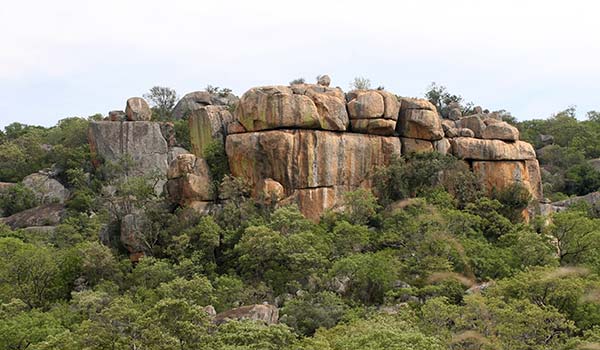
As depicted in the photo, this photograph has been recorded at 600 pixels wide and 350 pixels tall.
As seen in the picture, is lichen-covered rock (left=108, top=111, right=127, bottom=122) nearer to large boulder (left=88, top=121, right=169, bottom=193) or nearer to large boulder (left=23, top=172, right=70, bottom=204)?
large boulder (left=88, top=121, right=169, bottom=193)

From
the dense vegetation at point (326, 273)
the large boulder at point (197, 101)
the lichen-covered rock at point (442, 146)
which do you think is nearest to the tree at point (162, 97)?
the large boulder at point (197, 101)

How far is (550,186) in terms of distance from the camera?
41.5m

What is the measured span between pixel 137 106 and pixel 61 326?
68.0ft

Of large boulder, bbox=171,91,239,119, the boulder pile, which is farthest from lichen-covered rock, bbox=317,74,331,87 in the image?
large boulder, bbox=171,91,239,119

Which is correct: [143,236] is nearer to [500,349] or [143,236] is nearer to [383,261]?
[383,261]

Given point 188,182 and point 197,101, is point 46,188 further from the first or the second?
point 188,182

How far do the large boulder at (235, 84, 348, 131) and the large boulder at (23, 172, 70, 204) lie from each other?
14.4 metres

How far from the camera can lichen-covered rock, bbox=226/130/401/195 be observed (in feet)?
101

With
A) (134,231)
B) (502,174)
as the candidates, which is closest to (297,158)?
(134,231)

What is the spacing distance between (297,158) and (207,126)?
5561 mm

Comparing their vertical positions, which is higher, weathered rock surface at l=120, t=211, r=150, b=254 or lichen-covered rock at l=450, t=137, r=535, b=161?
lichen-covered rock at l=450, t=137, r=535, b=161

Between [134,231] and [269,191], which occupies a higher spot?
[269,191]

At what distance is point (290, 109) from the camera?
1222 inches

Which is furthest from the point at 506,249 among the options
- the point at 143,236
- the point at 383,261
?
the point at 143,236
